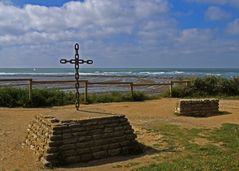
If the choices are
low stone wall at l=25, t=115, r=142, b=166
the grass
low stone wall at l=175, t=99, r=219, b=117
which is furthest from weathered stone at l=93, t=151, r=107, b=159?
low stone wall at l=175, t=99, r=219, b=117

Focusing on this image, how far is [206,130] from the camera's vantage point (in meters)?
12.3

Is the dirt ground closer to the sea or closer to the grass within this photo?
the grass

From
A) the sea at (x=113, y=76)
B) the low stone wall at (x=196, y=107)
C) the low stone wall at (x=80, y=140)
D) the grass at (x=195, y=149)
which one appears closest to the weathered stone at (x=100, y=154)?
the low stone wall at (x=80, y=140)

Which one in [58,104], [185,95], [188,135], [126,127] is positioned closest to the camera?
[126,127]

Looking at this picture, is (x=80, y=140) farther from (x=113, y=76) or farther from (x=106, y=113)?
(x=113, y=76)

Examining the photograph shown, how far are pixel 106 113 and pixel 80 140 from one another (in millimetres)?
1376

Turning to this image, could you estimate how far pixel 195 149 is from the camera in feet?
31.8

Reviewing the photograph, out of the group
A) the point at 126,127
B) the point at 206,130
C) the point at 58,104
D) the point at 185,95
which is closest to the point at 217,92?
the point at 185,95

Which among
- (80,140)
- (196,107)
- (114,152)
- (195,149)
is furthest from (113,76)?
(80,140)

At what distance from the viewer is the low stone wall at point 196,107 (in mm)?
15898

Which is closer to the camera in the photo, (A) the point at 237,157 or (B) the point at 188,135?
(A) the point at 237,157

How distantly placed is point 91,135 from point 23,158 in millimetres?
1534

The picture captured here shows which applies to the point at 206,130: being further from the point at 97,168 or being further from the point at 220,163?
the point at 97,168

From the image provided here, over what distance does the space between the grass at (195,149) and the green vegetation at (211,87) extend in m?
11.1
